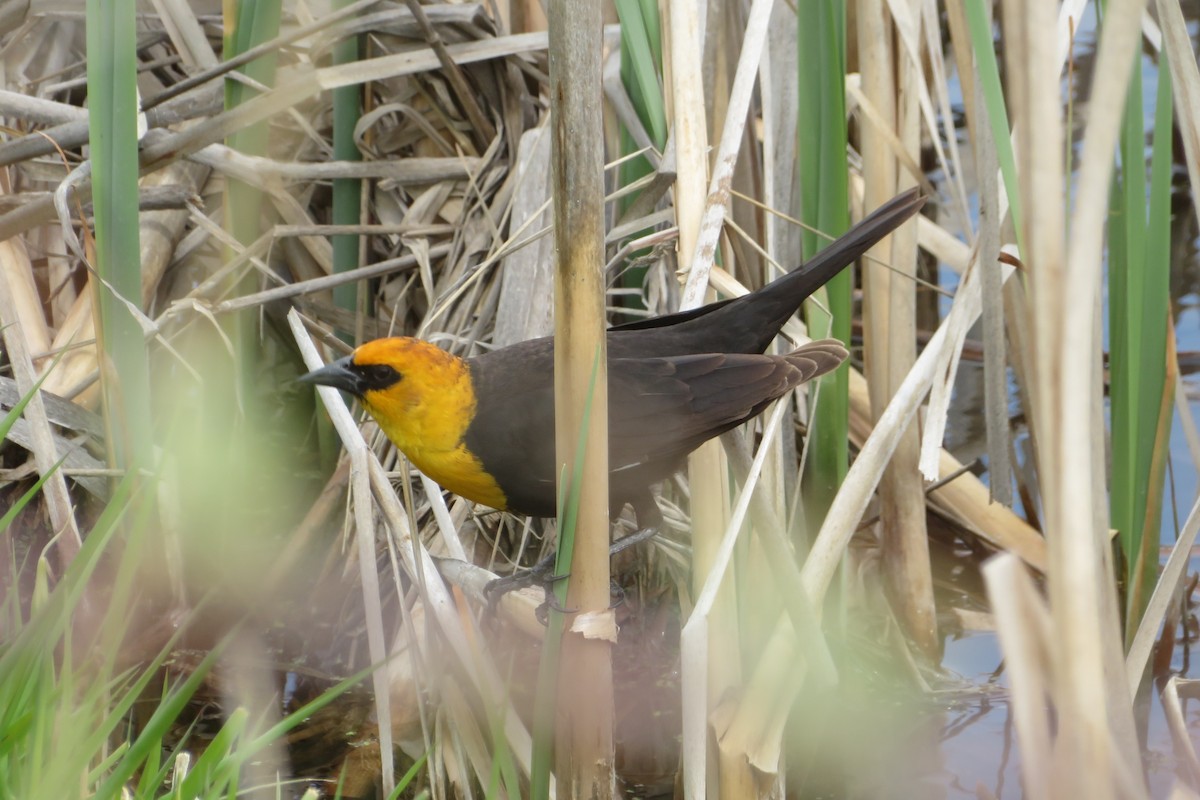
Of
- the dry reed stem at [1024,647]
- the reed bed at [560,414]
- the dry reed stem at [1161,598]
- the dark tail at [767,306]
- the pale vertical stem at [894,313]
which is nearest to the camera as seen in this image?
the dry reed stem at [1024,647]

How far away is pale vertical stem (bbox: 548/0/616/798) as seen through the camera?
138cm

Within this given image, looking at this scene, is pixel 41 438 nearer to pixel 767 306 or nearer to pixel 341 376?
pixel 341 376

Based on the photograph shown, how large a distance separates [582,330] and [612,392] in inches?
35.6

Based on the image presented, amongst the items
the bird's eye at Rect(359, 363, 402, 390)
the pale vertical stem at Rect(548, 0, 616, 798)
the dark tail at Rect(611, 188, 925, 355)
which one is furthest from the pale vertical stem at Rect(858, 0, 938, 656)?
the pale vertical stem at Rect(548, 0, 616, 798)

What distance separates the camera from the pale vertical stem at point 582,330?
1.38 meters

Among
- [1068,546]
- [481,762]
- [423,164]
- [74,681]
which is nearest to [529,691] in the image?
[481,762]

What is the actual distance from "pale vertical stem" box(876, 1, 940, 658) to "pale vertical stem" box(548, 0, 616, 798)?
1.42m

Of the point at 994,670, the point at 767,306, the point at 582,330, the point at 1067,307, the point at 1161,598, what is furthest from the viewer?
the point at 994,670

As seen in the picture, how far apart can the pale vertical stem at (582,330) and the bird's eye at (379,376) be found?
861mm

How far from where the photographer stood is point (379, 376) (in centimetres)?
232

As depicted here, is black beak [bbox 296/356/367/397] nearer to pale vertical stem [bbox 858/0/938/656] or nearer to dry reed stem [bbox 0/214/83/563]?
dry reed stem [bbox 0/214/83/563]

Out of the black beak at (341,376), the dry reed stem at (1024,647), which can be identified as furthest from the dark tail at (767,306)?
the dry reed stem at (1024,647)

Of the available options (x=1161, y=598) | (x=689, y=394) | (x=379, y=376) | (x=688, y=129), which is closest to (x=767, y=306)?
(x=689, y=394)

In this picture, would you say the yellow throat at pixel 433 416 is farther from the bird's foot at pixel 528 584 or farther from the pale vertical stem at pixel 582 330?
the pale vertical stem at pixel 582 330
